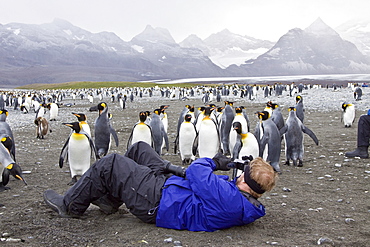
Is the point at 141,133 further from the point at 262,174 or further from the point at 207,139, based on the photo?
the point at 262,174

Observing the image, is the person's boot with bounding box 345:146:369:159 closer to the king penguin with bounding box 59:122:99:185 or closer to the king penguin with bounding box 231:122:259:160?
the king penguin with bounding box 231:122:259:160

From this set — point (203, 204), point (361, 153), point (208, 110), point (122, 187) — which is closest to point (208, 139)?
point (208, 110)

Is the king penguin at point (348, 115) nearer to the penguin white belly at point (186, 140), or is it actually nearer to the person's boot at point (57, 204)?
the penguin white belly at point (186, 140)

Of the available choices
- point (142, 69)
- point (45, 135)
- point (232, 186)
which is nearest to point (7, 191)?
point (232, 186)

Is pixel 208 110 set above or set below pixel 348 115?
above

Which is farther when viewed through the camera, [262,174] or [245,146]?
[245,146]

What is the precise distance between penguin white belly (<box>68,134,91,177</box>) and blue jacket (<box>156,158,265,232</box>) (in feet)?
8.76

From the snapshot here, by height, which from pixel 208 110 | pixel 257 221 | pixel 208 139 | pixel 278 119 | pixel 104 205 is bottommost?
pixel 257 221

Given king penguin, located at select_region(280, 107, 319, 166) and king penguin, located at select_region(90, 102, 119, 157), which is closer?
king penguin, located at select_region(280, 107, 319, 166)

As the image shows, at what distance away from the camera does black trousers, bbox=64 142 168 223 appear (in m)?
3.21

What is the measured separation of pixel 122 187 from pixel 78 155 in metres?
2.48

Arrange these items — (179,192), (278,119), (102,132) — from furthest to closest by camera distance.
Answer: (278,119) < (102,132) < (179,192)

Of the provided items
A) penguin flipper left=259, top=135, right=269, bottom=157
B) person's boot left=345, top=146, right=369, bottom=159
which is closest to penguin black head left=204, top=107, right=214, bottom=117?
penguin flipper left=259, top=135, right=269, bottom=157

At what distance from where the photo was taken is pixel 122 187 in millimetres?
3266
